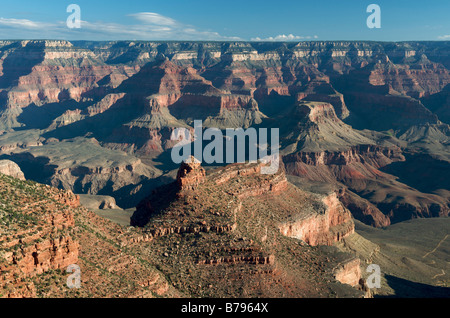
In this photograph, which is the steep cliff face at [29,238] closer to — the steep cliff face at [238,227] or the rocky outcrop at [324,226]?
the steep cliff face at [238,227]

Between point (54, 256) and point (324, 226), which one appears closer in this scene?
point (54, 256)

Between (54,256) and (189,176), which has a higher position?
(189,176)

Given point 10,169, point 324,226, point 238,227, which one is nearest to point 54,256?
point 238,227

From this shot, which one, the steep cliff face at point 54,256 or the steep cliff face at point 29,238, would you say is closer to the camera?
the steep cliff face at point 29,238

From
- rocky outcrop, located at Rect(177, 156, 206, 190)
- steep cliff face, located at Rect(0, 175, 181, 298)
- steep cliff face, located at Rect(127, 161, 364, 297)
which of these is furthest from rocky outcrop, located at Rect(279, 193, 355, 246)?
steep cliff face, located at Rect(0, 175, 181, 298)

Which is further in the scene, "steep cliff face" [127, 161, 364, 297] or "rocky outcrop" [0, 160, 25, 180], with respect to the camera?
"rocky outcrop" [0, 160, 25, 180]

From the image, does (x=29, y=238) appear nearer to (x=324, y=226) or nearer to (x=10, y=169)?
(x=324, y=226)

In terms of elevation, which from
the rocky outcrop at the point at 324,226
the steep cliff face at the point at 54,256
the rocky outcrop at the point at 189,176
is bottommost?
the rocky outcrop at the point at 324,226

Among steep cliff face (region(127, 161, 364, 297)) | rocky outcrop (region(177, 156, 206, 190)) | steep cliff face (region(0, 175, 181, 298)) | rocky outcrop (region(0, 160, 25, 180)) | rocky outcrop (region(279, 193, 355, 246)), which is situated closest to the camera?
steep cliff face (region(0, 175, 181, 298))

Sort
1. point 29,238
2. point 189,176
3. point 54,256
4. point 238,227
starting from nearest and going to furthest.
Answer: point 29,238 → point 54,256 → point 238,227 → point 189,176

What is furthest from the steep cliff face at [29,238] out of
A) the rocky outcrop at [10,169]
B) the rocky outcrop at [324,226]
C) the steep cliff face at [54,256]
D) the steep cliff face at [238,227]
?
the rocky outcrop at [10,169]

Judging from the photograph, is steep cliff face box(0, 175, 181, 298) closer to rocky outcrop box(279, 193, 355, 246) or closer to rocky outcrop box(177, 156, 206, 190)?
rocky outcrop box(177, 156, 206, 190)
